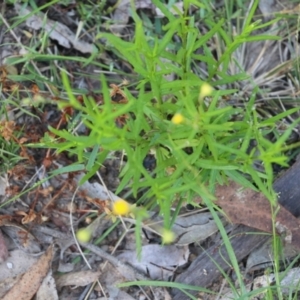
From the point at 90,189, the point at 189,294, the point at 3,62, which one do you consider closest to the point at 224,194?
the point at 189,294

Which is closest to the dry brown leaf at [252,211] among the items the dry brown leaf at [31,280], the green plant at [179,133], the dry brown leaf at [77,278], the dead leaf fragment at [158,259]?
the green plant at [179,133]

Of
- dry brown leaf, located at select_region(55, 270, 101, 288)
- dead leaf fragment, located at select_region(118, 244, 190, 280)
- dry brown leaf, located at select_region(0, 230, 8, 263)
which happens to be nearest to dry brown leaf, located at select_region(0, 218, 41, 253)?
dry brown leaf, located at select_region(0, 230, 8, 263)

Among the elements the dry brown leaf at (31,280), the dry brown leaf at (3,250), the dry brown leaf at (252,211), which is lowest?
the dry brown leaf at (31,280)

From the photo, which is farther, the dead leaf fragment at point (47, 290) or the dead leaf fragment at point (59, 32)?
the dead leaf fragment at point (59, 32)

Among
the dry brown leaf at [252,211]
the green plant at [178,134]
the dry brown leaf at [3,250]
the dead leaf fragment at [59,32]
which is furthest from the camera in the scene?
the dead leaf fragment at [59,32]

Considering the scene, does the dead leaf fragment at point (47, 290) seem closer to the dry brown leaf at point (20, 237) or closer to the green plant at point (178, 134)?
the dry brown leaf at point (20, 237)

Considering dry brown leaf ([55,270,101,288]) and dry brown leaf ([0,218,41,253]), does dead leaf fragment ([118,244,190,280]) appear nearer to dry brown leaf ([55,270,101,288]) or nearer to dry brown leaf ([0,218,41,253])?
dry brown leaf ([55,270,101,288])

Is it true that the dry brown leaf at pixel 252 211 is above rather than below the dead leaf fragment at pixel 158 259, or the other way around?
above

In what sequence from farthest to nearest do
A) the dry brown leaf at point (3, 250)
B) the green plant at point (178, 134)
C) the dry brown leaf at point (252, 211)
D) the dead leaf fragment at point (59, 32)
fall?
the dead leaf fragment at point (59, 32) < the dry brown leaf at point (3, 250) < the dry brown leaf at point (252, 211) < the green plant at point (178, 134)
